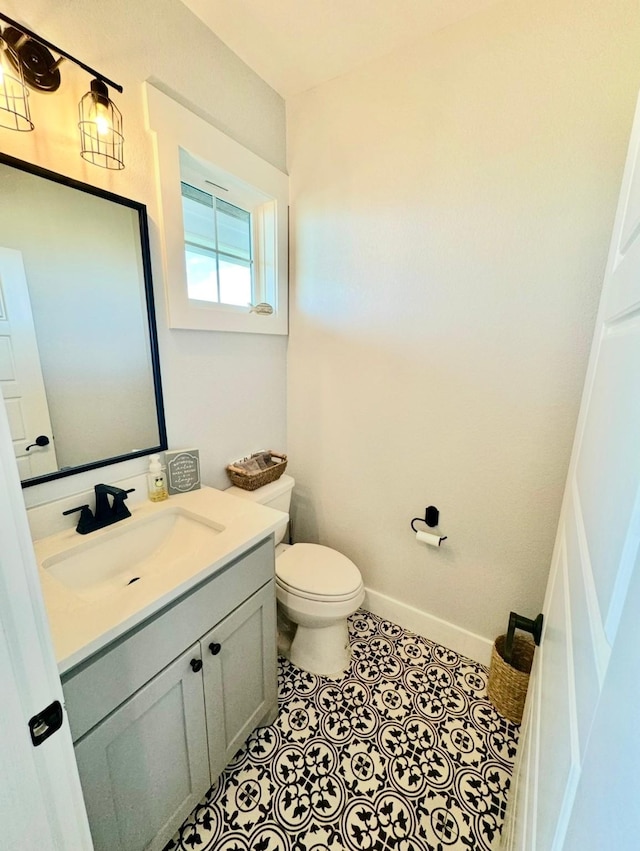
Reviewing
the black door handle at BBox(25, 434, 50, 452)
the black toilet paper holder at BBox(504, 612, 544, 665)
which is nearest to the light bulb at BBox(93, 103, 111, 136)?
the black door handle at BBox(25, 434, 50, 452)

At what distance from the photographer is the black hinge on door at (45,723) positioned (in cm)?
48

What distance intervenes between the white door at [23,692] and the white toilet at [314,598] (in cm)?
103

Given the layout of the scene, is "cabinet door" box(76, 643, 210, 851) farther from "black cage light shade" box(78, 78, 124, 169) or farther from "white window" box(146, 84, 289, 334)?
"black cage light shade" box(78, 78, 124, 169)

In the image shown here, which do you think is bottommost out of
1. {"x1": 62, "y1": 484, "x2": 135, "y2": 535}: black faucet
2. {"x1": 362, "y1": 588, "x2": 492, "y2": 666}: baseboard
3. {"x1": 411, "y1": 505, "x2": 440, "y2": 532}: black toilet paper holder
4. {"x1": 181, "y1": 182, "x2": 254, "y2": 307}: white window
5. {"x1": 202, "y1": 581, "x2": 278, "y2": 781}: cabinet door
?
{"x1": 362, "y1": 588, "x2": 492, "y2": 666}: baseboard

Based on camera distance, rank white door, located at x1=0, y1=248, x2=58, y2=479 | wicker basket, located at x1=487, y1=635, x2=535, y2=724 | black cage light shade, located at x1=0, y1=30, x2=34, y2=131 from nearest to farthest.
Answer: black cage light shade, located at x1=0, y1=30, x2=34, y2=131, white door, located at x1=0, y1=248, x2=58, y2=479, wicker basket, located at x1=487, y1=635, x2=535, y2=724

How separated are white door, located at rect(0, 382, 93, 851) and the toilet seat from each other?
1.03 metres

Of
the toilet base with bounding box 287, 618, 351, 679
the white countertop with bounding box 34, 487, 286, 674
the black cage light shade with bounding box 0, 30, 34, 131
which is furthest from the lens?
the toilet base with bounding box 287, 618, 351, 679

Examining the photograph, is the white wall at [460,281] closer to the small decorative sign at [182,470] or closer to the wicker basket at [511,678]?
the wicker basket at [511,678]

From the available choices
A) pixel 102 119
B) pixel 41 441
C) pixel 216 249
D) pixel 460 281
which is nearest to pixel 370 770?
pixel 41 441

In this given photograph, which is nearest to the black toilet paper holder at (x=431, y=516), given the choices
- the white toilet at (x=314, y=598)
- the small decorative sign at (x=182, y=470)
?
the white toilet at (x=314, y=598)

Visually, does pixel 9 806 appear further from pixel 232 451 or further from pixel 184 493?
pixel 232 451

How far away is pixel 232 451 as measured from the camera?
67.9 inches

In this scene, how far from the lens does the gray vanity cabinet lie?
766 mm

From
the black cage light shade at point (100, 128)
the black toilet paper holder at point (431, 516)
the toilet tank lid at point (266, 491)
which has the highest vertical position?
the black cage light shade at point (100, 128)
